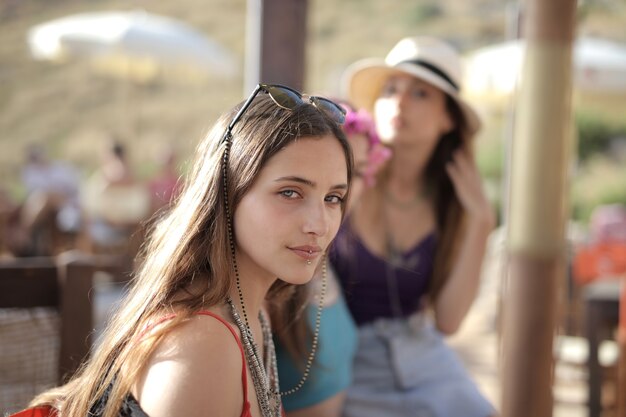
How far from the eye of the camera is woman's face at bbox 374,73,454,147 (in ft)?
8.55

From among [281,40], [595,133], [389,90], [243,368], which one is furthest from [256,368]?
[595,133]

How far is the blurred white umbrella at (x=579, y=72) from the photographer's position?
7.46 meters

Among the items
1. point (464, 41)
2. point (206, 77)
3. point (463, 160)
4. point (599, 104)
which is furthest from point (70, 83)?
point (463, 160)

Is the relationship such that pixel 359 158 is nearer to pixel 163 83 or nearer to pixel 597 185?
pixel 597 185

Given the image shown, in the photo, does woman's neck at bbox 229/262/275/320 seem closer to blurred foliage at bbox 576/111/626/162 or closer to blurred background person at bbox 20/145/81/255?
blurred background person at bbox 20/145/81/255

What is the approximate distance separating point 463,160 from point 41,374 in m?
1.57

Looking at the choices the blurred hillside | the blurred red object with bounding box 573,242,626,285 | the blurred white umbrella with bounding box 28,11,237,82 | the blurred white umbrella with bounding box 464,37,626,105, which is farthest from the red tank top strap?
the blurred hillside

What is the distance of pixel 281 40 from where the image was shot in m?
2.52

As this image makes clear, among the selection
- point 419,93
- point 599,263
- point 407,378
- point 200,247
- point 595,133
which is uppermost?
point 595,133

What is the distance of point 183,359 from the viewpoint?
1.31 m

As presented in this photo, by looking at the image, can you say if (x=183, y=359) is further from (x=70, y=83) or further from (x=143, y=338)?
(x=70, y=83)

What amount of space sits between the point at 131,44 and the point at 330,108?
25.3 feet

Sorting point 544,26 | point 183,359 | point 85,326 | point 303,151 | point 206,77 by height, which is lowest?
point 85,326

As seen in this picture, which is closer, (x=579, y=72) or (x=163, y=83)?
(x=579, y=72)
